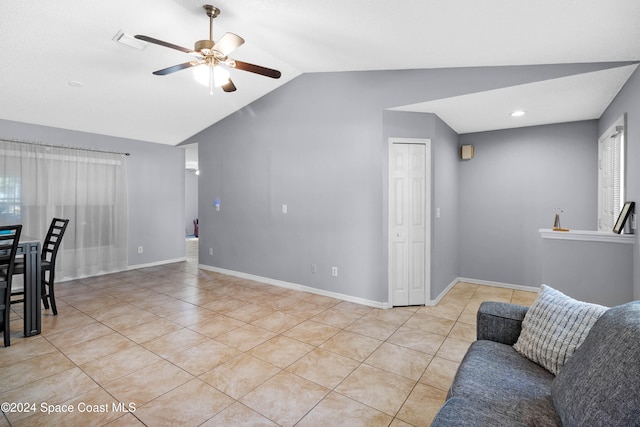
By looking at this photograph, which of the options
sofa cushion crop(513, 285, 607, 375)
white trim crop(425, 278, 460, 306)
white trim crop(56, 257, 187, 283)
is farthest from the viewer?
white trim crop(56, 257, 187, 283)

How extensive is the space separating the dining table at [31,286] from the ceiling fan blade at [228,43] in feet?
8.37

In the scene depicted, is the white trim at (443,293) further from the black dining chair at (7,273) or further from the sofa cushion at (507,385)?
the black dining chair at (7,273)

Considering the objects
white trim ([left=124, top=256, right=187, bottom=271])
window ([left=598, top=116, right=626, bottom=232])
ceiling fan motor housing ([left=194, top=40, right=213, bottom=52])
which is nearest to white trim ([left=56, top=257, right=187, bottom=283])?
white trim ([left=124, top=256, right=187, bottom=271])

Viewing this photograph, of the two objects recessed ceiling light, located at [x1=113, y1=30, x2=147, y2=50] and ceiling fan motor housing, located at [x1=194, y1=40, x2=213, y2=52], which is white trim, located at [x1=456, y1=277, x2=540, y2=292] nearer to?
ceiling fan motor housing, located at [x1=194, y1=40, x2=213, y2=52]

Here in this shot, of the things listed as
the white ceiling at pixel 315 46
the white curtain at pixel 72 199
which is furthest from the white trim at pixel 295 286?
the white ceiling at pixel 315 46

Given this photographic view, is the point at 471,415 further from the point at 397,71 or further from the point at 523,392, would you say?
the point at 397,71

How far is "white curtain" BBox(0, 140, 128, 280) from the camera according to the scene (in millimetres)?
4445

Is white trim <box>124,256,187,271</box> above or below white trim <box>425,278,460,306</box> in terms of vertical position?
above

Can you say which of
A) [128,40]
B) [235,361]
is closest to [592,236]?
[235,361]

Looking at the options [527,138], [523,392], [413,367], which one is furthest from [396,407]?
[527,138]

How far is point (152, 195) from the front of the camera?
19.9ft

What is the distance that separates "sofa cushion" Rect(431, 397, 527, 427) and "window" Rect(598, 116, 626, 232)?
289 centimetres

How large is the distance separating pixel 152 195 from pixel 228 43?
453 cm

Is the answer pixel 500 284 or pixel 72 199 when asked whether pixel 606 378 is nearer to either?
pixel 500 284
